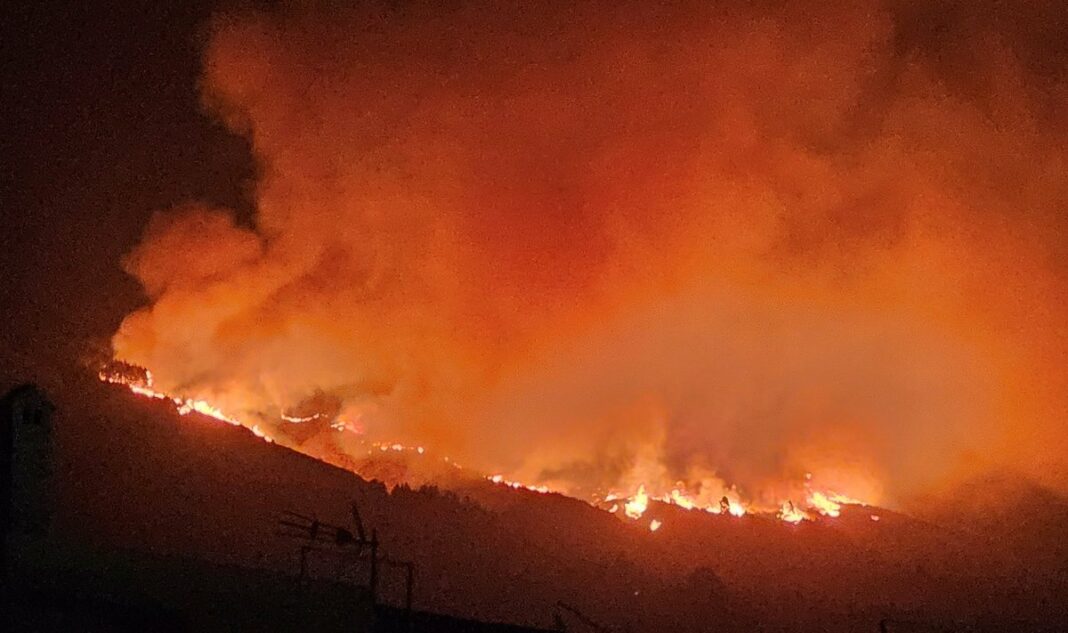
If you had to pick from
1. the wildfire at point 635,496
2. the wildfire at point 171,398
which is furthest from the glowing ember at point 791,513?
the wildfire at point 171,398

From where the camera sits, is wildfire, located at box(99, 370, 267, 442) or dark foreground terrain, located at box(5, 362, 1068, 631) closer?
dark foreground terrain, located at box(5, 362, 1068, 631)

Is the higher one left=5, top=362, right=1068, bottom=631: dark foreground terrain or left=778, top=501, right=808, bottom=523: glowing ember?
A: left=778, top=501, right=808, bottom=523: glowing ember

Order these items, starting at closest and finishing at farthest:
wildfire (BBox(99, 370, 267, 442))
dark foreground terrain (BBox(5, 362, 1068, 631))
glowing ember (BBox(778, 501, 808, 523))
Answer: dark foreground terrain (BBox(5, 362, 1068, 631))
wildfire (BBox(99, 370, 267, 442))
glowing ember (BBox(778, 501, 808, 523))

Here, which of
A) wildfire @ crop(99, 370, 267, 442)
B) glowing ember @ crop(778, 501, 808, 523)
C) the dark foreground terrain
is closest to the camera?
the dark foreground terrain

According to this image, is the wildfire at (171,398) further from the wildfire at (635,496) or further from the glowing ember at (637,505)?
the glowing ember at (637,505)

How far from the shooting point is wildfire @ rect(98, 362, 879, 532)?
5847cm

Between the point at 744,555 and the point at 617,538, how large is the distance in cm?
742

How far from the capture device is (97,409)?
4709 cm

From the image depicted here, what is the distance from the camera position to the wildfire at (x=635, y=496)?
58.5 metres

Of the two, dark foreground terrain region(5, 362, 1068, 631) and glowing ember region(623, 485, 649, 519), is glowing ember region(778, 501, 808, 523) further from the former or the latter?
glowing ember region(623, 485, 649, 519)

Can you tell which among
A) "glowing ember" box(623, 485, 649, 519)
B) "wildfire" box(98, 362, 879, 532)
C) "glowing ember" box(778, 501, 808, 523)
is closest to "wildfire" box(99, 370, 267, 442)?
"wildfire" box(98, 362, 879, 532)

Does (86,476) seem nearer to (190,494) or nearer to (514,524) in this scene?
(190,494)

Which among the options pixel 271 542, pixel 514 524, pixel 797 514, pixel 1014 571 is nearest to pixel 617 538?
pixel 514 524

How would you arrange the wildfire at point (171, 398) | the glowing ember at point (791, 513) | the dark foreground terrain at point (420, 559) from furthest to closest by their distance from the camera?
the glowing ember at point (791, 513) → the wildfire at point (171, 398) → the dark foreground terrain at point (420, 559)
